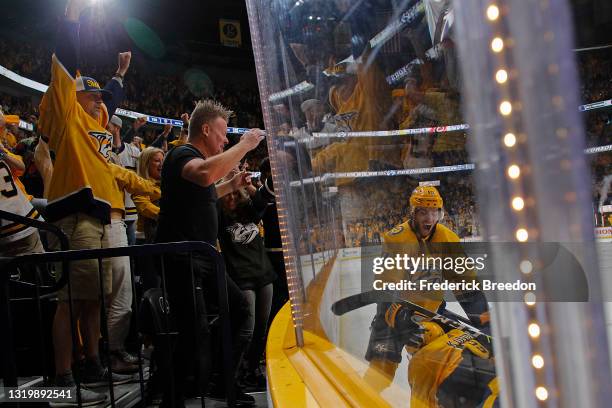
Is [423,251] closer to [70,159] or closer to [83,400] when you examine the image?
[83,400]

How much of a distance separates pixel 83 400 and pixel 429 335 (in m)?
1.67

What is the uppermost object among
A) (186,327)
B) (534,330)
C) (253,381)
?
(534,330)

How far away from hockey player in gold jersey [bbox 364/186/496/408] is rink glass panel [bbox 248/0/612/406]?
0.04 feet

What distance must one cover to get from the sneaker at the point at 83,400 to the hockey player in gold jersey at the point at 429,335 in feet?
4.85

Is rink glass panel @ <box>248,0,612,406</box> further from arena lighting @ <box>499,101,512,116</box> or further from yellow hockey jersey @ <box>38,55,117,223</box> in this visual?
yellow hockey jersey @ <box>38,55,117,223</box>

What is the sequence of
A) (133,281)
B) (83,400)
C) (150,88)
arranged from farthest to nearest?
1. (150,88)
2. (83,400)
3. (133,281)

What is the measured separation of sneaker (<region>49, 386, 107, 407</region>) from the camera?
6.46 feet

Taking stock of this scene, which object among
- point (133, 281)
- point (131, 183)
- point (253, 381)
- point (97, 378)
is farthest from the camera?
point (131, 183)

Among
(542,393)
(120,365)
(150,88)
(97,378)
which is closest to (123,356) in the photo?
(120,365)

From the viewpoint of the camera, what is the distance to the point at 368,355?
961mm

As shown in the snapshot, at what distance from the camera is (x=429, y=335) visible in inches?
31.9

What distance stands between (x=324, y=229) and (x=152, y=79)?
1321cm

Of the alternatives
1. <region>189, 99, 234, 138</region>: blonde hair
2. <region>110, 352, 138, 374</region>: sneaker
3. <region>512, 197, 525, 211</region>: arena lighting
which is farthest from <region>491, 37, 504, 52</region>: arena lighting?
<region>110, 352, 138, 374</region>: sneaker

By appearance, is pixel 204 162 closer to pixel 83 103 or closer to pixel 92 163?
pixel 92 163
